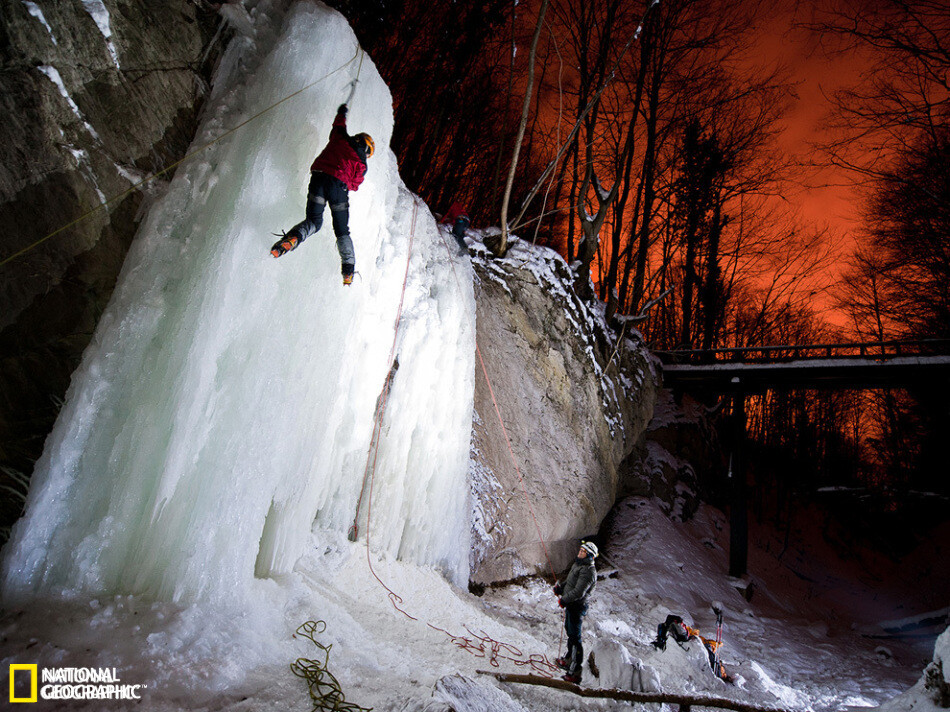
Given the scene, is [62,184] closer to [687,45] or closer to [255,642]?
[255,642]

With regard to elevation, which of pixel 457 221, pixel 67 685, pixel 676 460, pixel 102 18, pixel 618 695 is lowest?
pixel 618 695

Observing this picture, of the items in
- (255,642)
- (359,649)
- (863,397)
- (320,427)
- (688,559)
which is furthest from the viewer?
(863,397)

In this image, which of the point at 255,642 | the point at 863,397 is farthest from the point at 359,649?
the point at 863,397

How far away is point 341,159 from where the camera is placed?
3291 mm

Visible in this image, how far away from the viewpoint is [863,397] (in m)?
19.2

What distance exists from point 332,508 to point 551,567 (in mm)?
4133

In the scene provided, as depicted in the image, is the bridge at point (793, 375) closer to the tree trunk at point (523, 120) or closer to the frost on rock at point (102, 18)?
the tree trunk at point (523, 120)

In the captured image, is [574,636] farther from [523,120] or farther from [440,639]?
[523,120]

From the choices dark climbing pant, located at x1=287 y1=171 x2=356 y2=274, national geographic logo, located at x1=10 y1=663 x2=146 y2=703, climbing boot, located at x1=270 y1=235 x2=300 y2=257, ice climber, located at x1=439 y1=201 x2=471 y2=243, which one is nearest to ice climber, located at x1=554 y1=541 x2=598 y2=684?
national geographic logo, located at x1=10 y1=663 x2=146 y2=703

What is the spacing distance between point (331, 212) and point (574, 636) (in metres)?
4.43

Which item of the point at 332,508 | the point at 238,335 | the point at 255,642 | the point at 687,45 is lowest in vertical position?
the point at 255,642

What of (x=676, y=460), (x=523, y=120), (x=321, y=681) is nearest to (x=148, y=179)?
(x=321, y=681)

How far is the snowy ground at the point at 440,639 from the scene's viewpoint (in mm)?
2143

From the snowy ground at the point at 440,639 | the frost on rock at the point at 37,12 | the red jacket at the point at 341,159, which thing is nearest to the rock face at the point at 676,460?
the snowy ground at the point at 440,639
